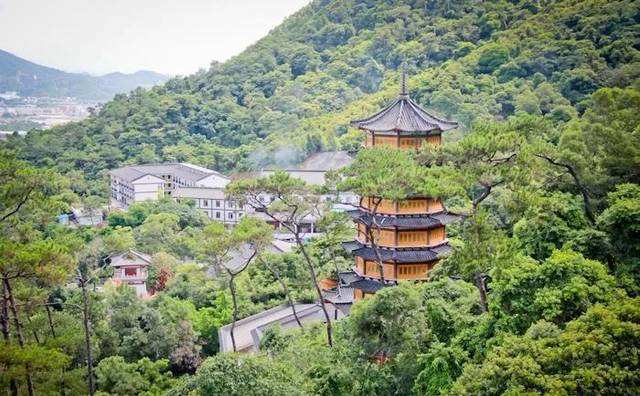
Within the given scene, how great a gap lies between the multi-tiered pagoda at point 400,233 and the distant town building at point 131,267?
1755 cm

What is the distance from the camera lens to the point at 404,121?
22.6 meters

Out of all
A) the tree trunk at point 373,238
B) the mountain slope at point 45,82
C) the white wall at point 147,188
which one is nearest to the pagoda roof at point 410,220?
the tree trunk at point 373,238

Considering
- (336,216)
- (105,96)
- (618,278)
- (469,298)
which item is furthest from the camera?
(105,96)

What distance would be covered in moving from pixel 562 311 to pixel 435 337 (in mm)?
3311

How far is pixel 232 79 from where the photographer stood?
8181cm

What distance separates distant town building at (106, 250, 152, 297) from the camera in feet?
123

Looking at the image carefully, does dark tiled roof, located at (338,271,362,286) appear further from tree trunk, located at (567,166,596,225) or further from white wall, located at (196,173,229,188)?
white wall, located at (196,173,229,188)

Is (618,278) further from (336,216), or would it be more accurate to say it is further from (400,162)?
(336,216)

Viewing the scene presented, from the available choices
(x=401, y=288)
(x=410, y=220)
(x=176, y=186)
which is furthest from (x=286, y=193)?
(x=176, y=186)

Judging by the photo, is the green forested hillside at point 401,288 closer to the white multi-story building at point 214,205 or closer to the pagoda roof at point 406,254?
the pagoda roof at point 406,254

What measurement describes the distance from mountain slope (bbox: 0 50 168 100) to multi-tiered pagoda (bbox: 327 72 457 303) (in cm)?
14584

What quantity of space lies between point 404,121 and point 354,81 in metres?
52.1

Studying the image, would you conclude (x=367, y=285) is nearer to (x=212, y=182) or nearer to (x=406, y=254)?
(x=406, y=254)

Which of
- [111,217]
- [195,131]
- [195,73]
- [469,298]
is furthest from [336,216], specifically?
[195,73]
